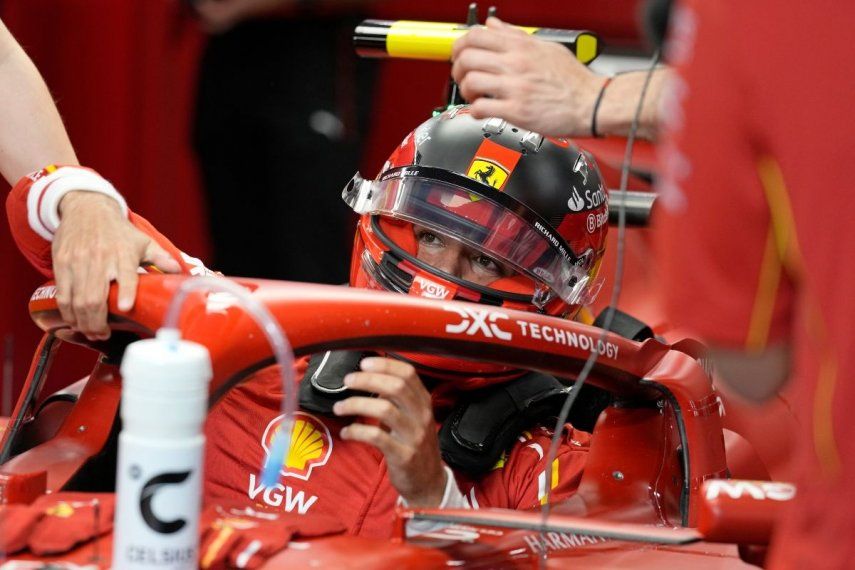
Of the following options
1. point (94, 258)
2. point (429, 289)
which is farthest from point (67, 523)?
point (429, 289)

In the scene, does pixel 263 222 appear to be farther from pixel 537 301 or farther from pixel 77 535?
pixel 77 535

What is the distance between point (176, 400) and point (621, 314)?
1.44 metres

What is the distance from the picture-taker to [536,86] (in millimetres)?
1700

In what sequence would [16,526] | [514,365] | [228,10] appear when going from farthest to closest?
[228,10]
[514,365]
[16,526]

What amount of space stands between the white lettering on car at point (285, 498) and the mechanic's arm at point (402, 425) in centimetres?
25

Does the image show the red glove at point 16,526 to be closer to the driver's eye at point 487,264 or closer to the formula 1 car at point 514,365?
the formula 1 car at point 514,365

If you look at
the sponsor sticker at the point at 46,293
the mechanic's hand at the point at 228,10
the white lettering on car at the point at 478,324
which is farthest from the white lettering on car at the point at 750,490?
the mechanic's hand at the point at 228,10

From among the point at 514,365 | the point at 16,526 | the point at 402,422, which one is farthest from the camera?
the point at 514,365

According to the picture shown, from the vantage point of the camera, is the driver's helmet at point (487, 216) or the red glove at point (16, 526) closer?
the red glove at point (16, 526)

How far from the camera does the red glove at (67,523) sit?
1601 mm

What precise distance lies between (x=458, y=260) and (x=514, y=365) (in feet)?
1.27

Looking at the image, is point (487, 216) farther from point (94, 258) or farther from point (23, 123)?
point (23, 123)

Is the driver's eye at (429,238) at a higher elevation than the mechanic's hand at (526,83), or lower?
lower

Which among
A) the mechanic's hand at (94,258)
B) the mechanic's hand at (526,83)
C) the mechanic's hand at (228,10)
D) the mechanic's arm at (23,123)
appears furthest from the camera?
the mechanic's hand at (228,10)
